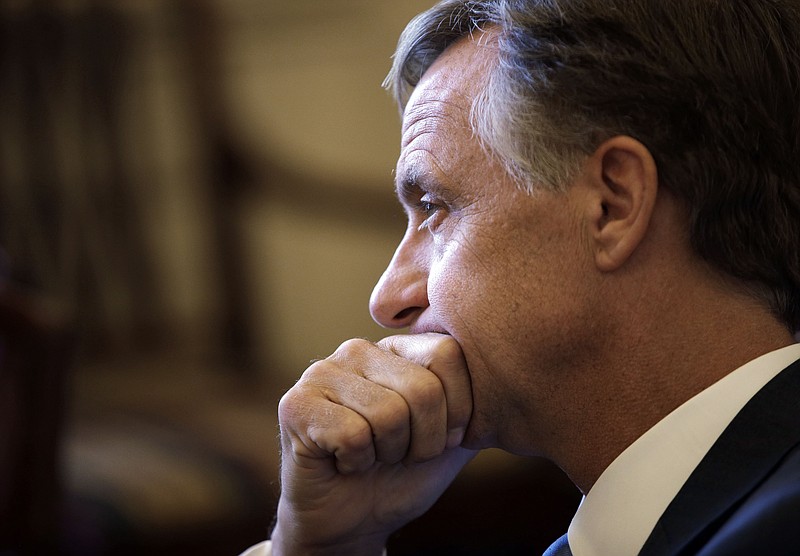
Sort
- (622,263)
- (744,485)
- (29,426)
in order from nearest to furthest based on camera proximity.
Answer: (744,485)
(622,263)
(29,426)

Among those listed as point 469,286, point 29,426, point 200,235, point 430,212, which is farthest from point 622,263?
point 200,235

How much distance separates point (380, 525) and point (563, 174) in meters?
0.65

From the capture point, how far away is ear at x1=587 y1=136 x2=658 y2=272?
1.20 metres

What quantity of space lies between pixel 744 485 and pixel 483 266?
39 cm

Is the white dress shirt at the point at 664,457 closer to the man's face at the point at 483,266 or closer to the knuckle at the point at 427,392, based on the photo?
the man's face at the point at 483,266

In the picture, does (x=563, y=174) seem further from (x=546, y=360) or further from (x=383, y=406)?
(x=383, y=406)

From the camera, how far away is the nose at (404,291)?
4.49ft

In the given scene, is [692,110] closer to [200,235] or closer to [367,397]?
[367,397]

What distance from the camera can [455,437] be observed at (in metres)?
1.35

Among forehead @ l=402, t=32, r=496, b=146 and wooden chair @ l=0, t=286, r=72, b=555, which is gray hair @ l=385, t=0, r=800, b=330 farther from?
wooden chair @ l=0, t=286, r=72, b=555

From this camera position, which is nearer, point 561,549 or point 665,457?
point 665,457

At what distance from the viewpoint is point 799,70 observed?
Answer: 1245mm

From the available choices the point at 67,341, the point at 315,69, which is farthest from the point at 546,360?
the point at 315,69

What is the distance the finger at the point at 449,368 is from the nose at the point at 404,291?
6cm
